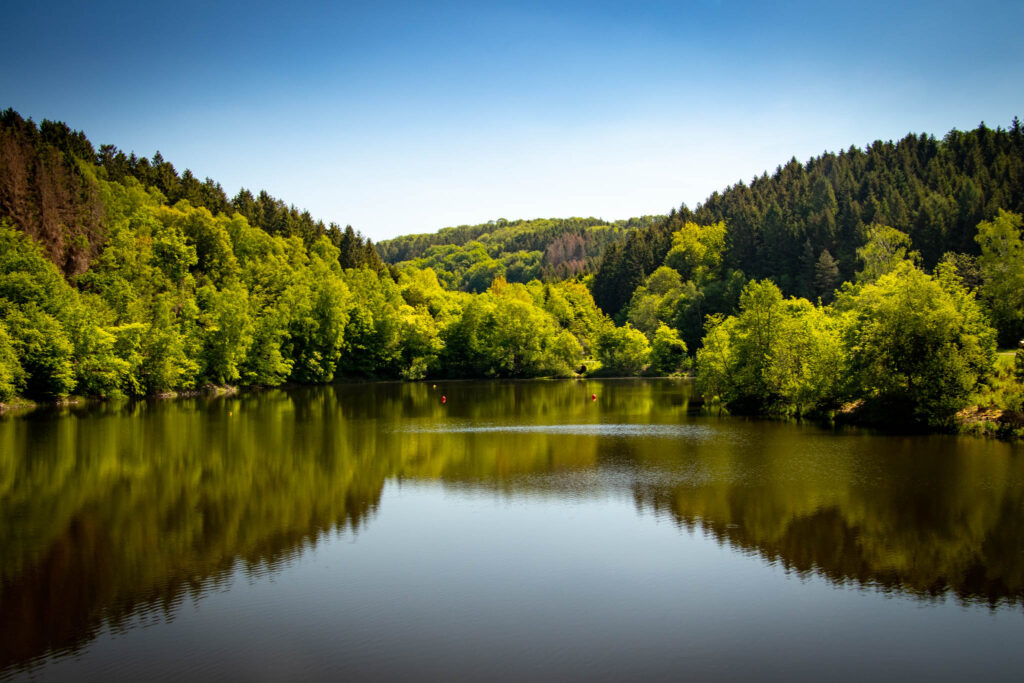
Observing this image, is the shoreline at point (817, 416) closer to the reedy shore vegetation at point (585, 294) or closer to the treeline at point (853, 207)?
the reedy shore vegetation at point (585, 294)

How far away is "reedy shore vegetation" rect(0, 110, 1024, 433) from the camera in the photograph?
124ft

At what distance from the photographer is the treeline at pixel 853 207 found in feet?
271

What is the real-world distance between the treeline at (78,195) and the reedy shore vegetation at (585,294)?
0.95 ft

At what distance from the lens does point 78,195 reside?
6931 centimetres

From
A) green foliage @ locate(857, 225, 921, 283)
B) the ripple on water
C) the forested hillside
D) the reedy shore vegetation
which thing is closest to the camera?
the ripple on water

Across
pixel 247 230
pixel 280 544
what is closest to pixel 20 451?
pixel 280 544

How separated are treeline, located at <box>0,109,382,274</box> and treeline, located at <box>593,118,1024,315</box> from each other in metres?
54.4

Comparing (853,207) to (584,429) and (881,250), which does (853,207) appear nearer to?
(881,250)

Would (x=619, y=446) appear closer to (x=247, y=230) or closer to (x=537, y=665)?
(x=537, y=665)

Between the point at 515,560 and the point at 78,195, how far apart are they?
225 ft

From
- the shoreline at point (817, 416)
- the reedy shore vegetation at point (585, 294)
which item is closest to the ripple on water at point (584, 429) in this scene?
the shoreline at point (817, 416)

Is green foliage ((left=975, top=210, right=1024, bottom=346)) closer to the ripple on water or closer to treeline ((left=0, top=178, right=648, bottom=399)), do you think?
the ripple on water

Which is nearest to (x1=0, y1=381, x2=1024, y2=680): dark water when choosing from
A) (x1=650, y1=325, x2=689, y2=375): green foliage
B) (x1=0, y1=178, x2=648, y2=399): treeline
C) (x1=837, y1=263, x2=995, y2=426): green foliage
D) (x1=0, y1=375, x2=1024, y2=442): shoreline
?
(x1=0, y1=375, x2=1024, y2=442): shoreline

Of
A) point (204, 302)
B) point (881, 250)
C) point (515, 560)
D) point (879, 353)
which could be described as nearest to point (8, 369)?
point (204, 302)
